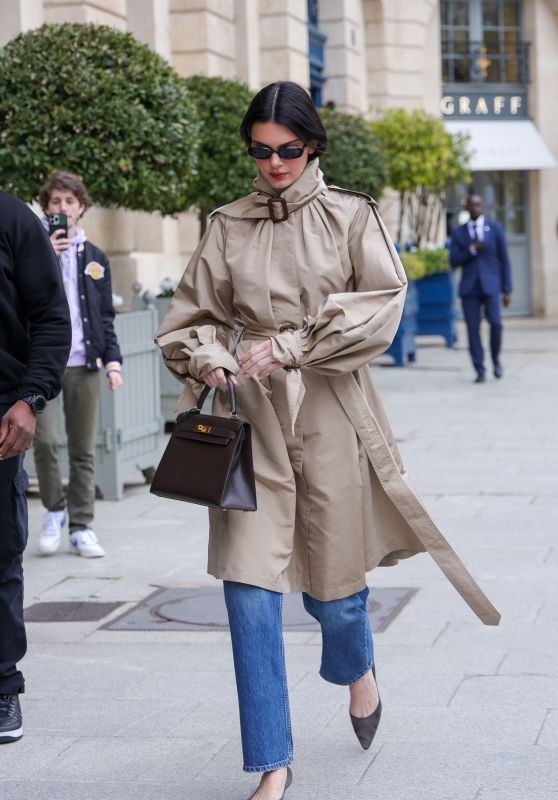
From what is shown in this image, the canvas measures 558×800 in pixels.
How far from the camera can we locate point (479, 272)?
15555 mm

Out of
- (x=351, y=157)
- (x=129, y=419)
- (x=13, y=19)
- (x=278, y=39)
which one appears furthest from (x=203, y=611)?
(x=278, y=39)

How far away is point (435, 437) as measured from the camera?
458 inches

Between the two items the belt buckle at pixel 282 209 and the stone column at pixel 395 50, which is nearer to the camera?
the belt buckle at pixel 282 209

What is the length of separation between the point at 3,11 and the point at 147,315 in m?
3.73

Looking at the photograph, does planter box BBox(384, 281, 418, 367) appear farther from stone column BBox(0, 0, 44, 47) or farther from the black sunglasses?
the black sunglasses

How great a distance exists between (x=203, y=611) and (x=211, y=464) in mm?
2455

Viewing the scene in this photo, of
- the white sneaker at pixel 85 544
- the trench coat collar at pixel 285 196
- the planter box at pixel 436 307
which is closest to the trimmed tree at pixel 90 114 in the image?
the white sneaker at pixel 85 544

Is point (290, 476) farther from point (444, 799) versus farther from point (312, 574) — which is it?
point (444, 799)

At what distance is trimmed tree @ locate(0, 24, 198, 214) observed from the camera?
30.0 feet

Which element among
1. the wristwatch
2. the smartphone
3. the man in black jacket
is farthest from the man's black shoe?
the smartphone

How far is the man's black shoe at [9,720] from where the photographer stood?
454 cm

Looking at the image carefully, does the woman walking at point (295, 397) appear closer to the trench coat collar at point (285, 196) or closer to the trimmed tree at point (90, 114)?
the trench coat collar at point (285, 196)

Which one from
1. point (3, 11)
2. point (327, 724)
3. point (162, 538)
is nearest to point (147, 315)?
point (162, 538)

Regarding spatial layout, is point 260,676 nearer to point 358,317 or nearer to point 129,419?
point 358,317
